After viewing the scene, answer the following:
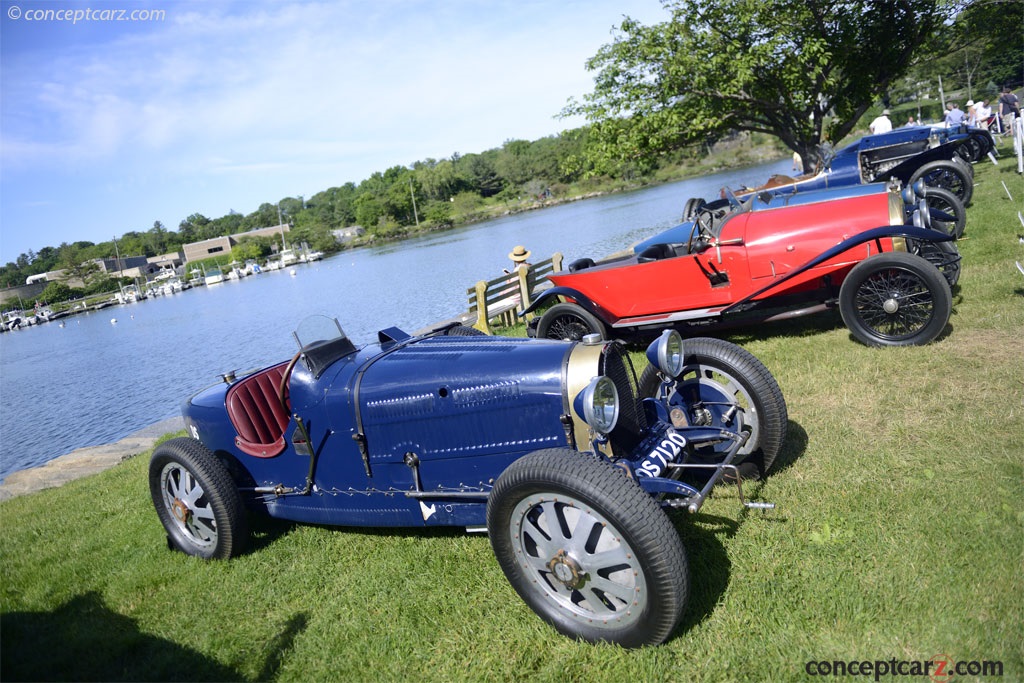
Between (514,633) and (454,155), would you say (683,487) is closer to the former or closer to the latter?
(514,633)

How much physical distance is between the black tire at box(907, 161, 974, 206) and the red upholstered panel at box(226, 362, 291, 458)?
11.5 meters

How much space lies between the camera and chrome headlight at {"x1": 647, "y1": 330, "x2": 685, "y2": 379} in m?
3.71

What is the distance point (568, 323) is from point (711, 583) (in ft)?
15.6

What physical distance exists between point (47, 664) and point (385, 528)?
1918mm

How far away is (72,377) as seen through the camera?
24.9 metres

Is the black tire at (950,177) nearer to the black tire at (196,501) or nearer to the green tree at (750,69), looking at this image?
the green tree at (750,69)

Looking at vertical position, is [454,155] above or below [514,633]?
above

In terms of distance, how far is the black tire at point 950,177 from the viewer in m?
11.4

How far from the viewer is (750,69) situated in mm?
13852

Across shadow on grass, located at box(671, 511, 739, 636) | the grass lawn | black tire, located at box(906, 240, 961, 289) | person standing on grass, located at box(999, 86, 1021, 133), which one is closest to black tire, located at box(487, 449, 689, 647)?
the grass lawn

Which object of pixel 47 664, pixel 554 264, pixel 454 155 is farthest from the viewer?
pixel 454 155

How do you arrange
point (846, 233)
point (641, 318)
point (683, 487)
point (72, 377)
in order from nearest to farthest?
point (683, 487), point (846, 233), point (641, 318), point (72, 377)

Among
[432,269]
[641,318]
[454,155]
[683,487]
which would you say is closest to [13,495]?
[641,318]

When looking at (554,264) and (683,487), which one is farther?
(554,264)
